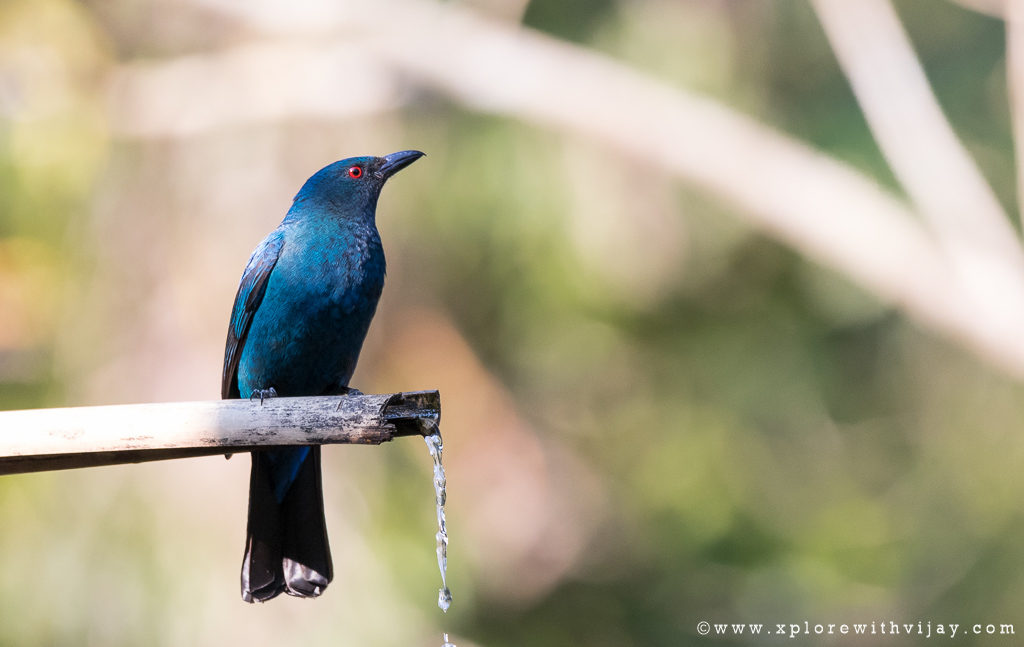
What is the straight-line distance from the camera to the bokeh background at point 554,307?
7.60m

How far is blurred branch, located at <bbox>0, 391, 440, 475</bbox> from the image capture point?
9.20ft

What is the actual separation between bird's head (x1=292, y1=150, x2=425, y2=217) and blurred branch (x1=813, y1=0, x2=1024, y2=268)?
182 inches

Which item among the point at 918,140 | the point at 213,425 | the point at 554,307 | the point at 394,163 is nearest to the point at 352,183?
the point at 394,163

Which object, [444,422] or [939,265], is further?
[444,422]

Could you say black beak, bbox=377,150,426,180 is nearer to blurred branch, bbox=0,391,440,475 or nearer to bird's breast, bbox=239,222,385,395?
bird's breast, bbox=239,222,385,395

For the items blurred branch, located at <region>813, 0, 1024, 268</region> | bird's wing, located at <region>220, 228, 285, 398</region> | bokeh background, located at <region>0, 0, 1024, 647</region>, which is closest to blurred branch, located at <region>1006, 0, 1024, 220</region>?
blurred branch, located at <region>813, 0, 1024, 268</region>

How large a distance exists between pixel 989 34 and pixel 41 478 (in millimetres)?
11331

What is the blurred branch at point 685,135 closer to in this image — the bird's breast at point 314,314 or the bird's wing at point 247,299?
the bird's wing at point 247,299

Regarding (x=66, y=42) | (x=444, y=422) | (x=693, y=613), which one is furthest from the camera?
(x=693, y=613)

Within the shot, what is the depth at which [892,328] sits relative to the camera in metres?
12.0

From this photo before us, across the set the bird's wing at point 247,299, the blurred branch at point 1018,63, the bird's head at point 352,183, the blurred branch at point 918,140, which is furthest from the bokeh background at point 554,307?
the bird's head at point 352,183

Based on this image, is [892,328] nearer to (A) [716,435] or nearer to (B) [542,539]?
(A) [716,435]

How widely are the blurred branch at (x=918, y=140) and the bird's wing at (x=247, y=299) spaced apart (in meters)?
5.23

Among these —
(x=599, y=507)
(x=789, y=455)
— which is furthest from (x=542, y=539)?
(x=789, y=455)
